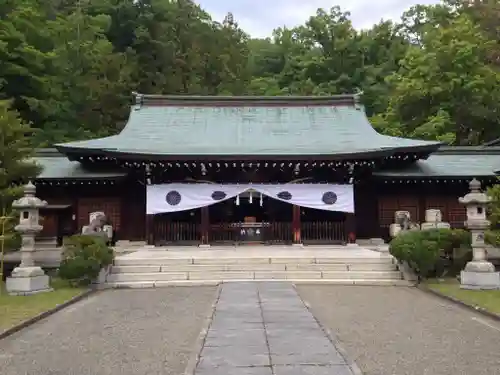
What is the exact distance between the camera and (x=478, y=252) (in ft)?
38.2

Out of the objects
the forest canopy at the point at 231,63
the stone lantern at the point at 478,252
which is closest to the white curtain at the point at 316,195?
the stone lantern at the point at 478,252

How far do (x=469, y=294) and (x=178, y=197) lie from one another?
11.4 metres

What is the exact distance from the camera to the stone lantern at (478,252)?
11117 mm

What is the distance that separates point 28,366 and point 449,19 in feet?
128

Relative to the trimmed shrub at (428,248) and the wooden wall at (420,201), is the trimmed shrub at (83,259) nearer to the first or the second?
the trimmed shrub at (428,248)

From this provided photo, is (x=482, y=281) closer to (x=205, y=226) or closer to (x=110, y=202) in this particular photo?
(x=205, y=226)

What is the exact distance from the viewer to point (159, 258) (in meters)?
14.3

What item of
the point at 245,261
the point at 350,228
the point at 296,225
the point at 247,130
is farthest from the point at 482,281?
the point at 247,130

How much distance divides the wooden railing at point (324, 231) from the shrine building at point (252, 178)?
42 millimetres

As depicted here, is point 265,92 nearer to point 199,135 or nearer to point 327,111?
point 327,111

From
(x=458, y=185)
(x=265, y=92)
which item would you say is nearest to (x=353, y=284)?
(x=458, y=185)

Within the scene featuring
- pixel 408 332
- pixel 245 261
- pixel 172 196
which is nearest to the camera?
pixel 408 332

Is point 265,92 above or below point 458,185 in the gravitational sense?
above

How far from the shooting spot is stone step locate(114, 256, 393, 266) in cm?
1370
